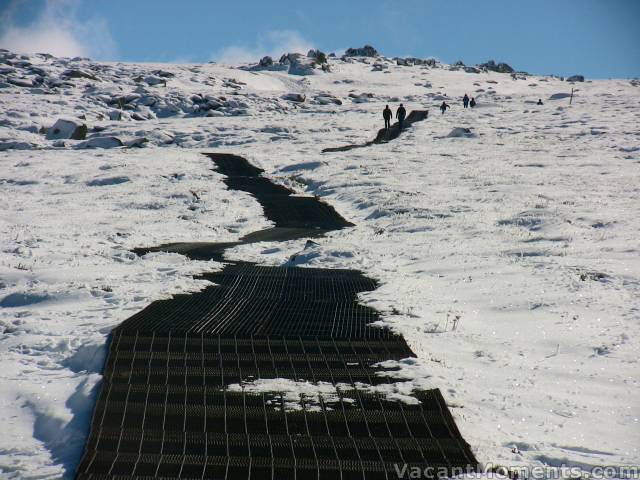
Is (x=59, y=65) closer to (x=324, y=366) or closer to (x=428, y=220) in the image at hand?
(x=428, y=220)

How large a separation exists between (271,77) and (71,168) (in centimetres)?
4608

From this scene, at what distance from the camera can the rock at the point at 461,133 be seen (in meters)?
30.5

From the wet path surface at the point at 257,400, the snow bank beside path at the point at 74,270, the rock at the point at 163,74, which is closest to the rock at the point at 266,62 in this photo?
the rock at the point at 163,74

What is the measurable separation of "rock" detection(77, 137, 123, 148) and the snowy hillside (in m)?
0.07

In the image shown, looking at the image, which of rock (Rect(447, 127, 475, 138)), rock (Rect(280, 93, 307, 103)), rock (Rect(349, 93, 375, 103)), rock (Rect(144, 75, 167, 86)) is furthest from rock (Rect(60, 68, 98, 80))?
rock (Rect(447, 127, 475, 138))

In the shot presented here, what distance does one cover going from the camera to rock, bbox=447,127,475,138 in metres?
30.5

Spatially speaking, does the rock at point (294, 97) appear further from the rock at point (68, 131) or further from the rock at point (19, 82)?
the rock at point (68, 131)

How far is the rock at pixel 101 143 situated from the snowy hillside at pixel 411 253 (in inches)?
2.7

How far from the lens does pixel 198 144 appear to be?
3116 cm

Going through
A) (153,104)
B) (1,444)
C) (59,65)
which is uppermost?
(59,65)

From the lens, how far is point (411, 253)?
11.5 meters

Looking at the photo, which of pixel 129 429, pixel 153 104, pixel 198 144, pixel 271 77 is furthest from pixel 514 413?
pixel 271 77

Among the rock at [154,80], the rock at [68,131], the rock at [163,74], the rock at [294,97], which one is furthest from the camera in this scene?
the rock at [163,74]

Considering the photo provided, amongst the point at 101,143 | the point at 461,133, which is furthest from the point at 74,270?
the point at 461,133
